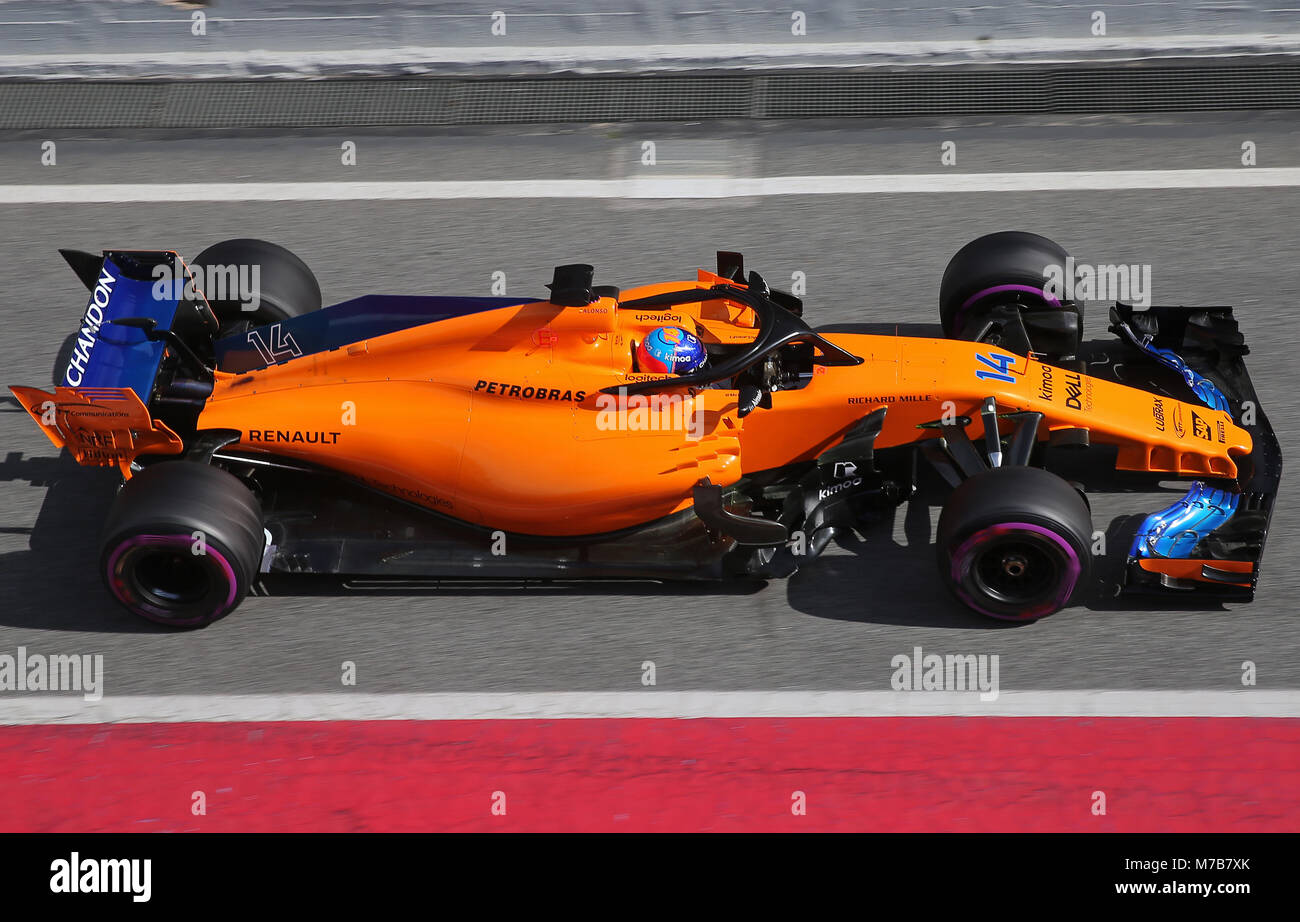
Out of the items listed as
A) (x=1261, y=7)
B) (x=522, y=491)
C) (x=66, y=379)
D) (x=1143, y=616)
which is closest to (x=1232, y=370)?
(x=1143, y=616)

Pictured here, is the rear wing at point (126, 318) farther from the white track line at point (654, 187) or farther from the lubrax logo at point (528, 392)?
the white track line at point (654, 187)

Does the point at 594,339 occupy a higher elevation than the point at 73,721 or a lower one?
higher

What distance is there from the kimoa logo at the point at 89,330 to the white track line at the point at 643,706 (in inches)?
52.5

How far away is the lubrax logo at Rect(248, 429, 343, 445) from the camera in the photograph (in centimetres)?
637

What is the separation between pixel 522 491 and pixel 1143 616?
101 inches

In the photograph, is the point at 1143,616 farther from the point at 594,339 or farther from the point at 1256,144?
the point at 1256,144

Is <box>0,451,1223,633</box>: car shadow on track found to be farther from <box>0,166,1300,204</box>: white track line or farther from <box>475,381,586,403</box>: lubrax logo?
<box>0,166,1300,204</box>: white track line

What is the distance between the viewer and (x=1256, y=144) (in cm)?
956

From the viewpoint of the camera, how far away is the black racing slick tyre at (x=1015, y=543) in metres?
5.87

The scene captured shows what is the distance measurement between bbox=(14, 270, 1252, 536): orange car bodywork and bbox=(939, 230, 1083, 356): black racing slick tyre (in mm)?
712

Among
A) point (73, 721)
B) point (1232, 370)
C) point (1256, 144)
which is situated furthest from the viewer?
point (1256, 144)
